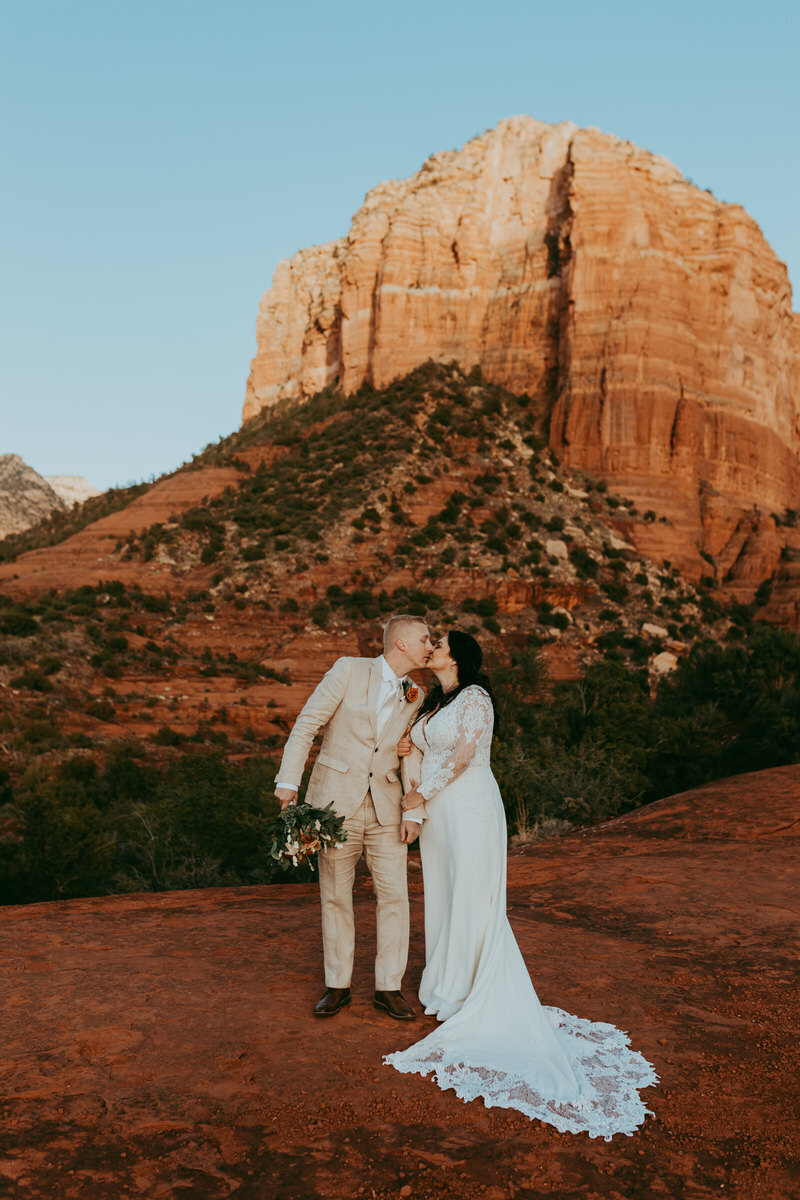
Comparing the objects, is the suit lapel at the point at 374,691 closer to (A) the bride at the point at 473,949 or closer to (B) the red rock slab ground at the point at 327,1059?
(A) the bride at the point at 473,949

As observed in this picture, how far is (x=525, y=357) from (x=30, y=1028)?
45.4m

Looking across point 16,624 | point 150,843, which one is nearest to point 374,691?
point 150,843

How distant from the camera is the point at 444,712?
4.36 m

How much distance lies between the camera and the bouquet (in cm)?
407

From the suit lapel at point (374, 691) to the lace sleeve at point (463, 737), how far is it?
38 centimetres

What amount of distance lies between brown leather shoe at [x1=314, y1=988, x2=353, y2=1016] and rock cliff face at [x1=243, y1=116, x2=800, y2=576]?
3760 cm

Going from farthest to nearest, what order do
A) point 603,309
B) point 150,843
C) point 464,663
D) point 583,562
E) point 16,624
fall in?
point 603,309 < point 583,562 < point 16,624 < point 150,843 < point 464,663

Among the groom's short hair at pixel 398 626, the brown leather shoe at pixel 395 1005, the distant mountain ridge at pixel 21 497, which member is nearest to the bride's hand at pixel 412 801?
the groom's short hair at pixel 398 626

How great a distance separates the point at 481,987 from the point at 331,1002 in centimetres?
79

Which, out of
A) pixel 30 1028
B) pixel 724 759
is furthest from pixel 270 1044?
pixel 724 759

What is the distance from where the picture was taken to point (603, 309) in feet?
140

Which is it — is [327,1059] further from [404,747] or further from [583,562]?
[583,562]

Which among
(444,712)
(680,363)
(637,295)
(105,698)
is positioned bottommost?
(105,698)

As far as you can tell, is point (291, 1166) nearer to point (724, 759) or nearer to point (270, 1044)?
point (270, 1044)
